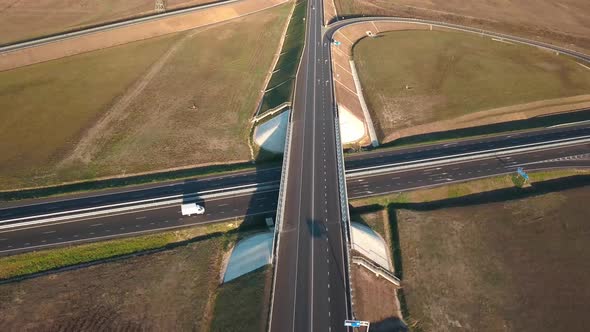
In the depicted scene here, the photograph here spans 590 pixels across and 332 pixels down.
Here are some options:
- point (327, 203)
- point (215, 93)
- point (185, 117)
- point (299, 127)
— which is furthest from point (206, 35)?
point (327, 203)

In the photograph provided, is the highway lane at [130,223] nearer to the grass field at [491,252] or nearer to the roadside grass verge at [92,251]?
the roadside grass verge at [92,251]

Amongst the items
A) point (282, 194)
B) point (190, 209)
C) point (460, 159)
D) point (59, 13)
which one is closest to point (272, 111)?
point (282, 194)

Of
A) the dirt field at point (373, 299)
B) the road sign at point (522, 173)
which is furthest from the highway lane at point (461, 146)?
the dirt field at point (373, 299)

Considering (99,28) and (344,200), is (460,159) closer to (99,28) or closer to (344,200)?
(344,200)

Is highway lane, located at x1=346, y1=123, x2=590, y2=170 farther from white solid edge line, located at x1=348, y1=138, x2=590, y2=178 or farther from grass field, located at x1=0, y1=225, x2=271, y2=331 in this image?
grass field, located at x1=0, y1=225, x2=271, y2=331

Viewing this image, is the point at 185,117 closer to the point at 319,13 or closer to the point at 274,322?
the point at 274,322

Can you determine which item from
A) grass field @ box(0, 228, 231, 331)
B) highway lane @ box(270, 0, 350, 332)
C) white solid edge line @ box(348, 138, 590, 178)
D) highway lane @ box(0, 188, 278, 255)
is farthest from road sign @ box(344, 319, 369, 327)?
white solid edge line @ box(348, 138, 590, 178)
